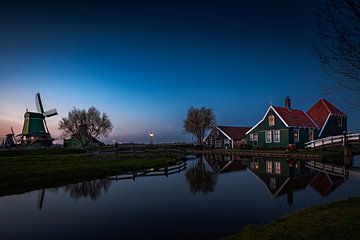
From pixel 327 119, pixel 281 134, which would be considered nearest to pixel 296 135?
pixel 281 134

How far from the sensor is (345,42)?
235 inches

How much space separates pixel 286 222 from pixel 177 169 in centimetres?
1655

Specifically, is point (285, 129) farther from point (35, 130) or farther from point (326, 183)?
point (35, 130)

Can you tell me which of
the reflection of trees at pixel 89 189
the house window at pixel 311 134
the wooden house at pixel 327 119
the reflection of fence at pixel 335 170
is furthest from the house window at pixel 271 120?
the reflection of trees at pixel 89 189

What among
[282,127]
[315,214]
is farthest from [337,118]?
[315,214]

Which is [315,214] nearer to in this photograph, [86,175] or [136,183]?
[136,183]

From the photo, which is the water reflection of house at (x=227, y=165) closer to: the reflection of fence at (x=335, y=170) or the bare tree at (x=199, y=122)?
the reflection of fence at (x=335, y=170)

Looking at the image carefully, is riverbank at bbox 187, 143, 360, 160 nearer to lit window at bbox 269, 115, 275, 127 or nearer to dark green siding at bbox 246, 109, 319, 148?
dark green siding at bbox 246, 109, 319, 148

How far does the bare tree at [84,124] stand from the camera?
199ft

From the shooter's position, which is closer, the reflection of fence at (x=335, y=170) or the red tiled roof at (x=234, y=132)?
the reflection of fence at (x=335, y=170)

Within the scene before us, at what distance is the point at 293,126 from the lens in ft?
132

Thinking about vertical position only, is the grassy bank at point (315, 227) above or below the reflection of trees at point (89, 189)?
above

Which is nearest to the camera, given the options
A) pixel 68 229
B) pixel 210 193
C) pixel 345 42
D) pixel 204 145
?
pixel 345 42

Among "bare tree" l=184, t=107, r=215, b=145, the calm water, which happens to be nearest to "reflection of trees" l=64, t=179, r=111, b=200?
the calm water
